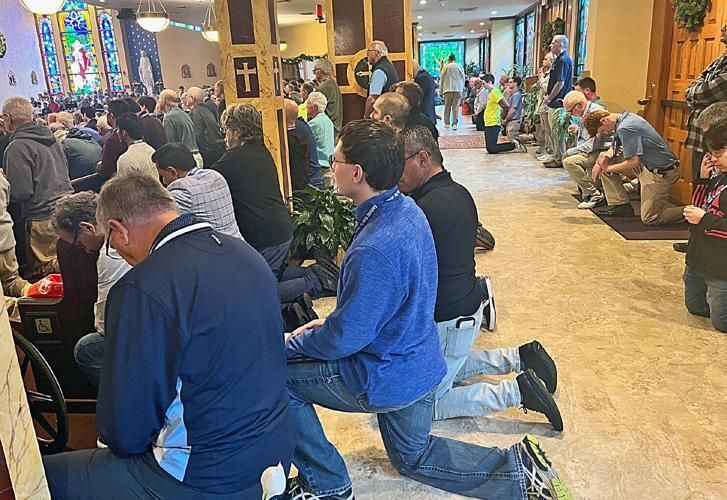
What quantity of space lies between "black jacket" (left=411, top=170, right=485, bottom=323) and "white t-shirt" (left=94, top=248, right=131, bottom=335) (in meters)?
1.12

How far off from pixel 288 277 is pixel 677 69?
14.8 feet

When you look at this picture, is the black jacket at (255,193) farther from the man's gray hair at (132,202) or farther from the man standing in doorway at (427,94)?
the man standing in doorway at (427,94)

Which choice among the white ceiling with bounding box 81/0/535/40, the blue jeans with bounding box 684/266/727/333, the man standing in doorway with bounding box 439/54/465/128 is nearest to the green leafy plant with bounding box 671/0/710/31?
the blue jeans with bounding box 684/266/727/333

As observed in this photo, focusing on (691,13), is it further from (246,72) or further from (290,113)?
(246,72)

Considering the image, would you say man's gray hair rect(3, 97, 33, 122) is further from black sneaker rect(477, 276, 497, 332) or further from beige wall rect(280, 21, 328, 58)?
beige wall rect(280, 21, 328, 58)

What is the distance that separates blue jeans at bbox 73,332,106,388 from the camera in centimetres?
235

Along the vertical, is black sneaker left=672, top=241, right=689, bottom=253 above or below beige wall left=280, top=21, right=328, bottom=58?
below

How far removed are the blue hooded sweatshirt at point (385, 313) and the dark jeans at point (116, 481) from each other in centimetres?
54

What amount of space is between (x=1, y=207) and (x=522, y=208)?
4439 millimetres

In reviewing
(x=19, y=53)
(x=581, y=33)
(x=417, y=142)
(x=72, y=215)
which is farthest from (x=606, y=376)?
(x=19, y=53)

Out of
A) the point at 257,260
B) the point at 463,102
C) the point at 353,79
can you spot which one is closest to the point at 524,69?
the point at 463,102

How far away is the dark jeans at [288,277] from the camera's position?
3.65m

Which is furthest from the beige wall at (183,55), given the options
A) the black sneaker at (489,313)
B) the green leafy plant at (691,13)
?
the black sneaker at (489,313)

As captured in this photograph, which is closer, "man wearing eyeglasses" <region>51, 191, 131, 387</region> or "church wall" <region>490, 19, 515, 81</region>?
"man wearing eyeglasses" <region>51, 191, 131, 387</region>
